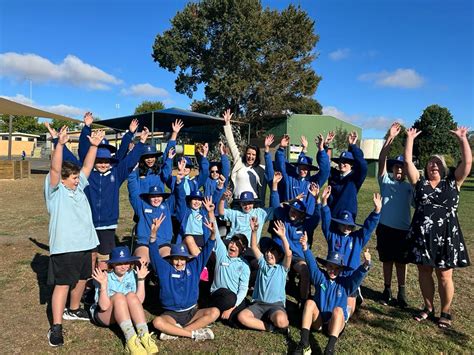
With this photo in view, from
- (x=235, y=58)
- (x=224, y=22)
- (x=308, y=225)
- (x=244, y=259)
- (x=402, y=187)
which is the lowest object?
(x=244, y=259)

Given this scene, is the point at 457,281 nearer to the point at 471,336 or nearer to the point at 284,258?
the point at 471,336

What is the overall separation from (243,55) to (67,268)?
2794 centimetres

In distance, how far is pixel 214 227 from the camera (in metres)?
4.08

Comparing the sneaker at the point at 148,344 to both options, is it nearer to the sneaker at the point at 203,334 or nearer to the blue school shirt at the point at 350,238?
the sneaker at the point at 203,334

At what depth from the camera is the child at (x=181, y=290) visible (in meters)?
3.85

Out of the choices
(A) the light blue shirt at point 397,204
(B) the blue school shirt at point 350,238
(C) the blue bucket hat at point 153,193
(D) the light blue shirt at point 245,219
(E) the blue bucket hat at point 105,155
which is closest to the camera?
(B) the blue school shirt at point 350,238

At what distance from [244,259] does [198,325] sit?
1084mm

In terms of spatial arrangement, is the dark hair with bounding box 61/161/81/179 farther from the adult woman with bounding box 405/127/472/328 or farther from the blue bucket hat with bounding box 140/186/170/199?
the adult woman with bounding box 405/127/472/328

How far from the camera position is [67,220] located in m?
3.67

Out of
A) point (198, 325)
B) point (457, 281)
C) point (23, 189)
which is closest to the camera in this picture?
point (198, 325)

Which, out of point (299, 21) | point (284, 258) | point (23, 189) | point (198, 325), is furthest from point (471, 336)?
point (299, 21)

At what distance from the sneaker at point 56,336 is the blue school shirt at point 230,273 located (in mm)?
1555

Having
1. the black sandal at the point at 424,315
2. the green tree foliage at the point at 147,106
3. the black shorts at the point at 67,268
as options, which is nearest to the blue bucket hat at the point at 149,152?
the black shorts at the point at 67,268

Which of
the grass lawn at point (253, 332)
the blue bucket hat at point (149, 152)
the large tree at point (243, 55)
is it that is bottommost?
the grass lawn at point (253, 332)
